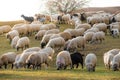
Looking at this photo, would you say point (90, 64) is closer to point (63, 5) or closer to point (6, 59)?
point (6, 59)

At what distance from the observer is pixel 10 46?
39219 mm

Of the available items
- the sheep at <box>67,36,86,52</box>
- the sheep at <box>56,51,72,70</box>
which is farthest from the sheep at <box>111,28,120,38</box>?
the sheep at <box>56,51,72,70</box>

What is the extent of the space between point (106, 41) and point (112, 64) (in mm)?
15631

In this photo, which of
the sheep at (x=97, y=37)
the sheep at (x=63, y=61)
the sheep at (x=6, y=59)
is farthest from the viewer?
the sheep at (x=97, y=37)

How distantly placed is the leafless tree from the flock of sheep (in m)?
11.5

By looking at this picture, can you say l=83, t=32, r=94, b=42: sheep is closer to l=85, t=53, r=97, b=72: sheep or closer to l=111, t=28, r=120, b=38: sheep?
l=111, t=28, r=120, b=38: sheep

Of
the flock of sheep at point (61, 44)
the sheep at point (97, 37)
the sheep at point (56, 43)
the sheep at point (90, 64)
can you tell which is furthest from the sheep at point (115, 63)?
the sheep at point (97, 37)

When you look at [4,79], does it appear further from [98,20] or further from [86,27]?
[98,20]

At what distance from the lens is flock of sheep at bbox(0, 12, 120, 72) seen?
23.9 meters

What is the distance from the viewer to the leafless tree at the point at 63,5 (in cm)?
7125

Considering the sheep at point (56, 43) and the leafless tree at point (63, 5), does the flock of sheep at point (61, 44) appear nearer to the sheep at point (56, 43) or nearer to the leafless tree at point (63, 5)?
the sheep at point (56, 43)

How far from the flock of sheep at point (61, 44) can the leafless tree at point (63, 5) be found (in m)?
11.5

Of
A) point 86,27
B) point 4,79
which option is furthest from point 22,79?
point 86,27

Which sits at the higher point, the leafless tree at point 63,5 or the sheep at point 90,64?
the leafless tree at point 63,5
